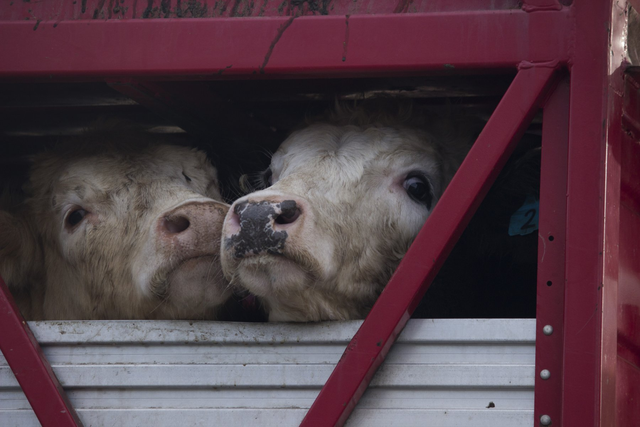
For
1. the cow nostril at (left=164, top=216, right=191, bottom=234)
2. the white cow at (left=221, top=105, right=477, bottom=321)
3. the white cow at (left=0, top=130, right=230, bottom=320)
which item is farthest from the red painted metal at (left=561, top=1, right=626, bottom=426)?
the cow nostril at (left=164, top=216, right=191, bottom=234)

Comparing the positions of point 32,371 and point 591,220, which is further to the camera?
point 32,371

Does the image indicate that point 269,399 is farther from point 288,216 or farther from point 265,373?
point 288,216

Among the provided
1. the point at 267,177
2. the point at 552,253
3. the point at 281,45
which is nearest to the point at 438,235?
the point at 552,253

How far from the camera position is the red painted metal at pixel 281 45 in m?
2.04

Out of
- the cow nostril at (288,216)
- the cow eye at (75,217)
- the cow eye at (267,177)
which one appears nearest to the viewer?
the cow nostril at (288,216)

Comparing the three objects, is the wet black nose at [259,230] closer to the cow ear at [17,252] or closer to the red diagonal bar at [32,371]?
the red diagonal bar at [32,371]

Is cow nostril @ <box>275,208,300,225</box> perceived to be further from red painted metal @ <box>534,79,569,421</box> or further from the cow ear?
the cow ear

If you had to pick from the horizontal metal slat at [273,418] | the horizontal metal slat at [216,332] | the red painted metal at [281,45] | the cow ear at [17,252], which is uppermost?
the red painted metal at [281,45]

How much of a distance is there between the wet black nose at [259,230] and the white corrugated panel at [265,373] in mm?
267

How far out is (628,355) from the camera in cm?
216

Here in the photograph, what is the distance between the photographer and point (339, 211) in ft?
8.16

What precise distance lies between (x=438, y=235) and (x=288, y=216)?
1.68 ft

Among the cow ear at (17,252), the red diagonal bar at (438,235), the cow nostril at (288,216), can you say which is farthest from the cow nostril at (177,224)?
the cow ear at (17,252)

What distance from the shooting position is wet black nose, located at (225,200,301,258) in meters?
2.14
